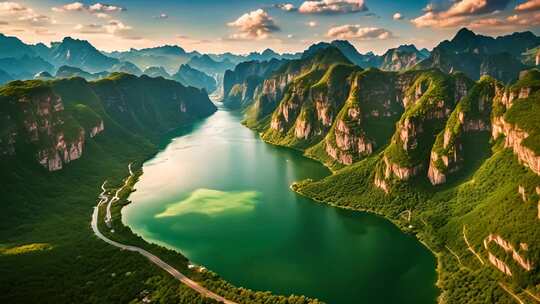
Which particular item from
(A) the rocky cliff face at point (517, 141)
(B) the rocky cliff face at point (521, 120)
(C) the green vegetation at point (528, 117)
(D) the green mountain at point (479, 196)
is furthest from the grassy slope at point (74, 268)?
(C) the green vegetation at point (528, 117)

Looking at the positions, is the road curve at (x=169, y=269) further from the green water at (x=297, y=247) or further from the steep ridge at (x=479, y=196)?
the steep ridge at (x=479, y=196)

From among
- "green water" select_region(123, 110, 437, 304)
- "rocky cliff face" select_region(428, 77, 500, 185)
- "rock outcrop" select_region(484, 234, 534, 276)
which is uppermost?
"rocky cliff face" select_region(428, 77, 500, 185)

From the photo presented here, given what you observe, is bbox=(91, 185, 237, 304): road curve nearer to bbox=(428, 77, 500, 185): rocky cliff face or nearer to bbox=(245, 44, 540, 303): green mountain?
bbox=(245, 44, 540, 303): green mountain

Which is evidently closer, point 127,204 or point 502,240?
point 502,240

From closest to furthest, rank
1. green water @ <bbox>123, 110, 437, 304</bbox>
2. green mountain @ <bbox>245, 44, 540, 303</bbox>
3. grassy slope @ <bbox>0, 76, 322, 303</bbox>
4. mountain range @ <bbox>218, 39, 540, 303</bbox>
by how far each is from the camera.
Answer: grassy slope @ <bbox>0, 76, 322, 303</bbox>
green mountain @ <bbox>245, 44, 540, 303</bbox>
green water @ <bbox>123, 110, 437, 304</bbox>
mountain range @ <bbox>218, 39, 540, 303</bbox>

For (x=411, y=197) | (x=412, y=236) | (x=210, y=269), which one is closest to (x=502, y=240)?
(x=412, y=236)

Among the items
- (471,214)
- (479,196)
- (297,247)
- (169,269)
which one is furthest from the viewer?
(479,196)

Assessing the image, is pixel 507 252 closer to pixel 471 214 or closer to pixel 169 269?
pixel 471 214

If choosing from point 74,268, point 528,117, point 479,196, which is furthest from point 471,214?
point 74,268

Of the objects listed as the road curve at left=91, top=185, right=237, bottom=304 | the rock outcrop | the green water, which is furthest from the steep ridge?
the road curve at left=91, top=185, right=237, bottom=304

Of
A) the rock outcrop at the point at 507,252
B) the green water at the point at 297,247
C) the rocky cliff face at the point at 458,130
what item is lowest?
the green water at the point at 297,247

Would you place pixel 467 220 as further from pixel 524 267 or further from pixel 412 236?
pixel 524 267
